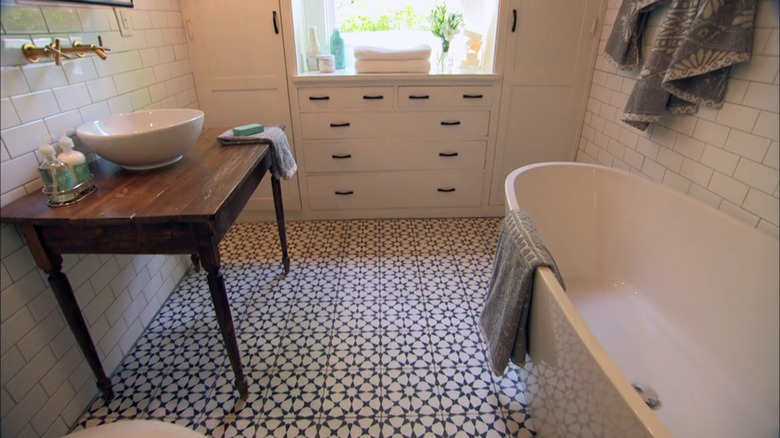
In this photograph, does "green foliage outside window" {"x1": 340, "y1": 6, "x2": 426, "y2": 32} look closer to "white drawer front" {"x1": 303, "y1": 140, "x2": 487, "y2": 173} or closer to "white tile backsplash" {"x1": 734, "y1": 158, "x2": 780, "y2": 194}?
"white drawer front" {"x1": 303, "y1": 140, "x2": 487, "y2": 173}

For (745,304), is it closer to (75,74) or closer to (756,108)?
(756,108)

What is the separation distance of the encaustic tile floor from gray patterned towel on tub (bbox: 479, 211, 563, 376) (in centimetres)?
27

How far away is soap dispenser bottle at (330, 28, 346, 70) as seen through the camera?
2570 mm

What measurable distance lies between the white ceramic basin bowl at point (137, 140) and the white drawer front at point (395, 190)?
1.21 meters

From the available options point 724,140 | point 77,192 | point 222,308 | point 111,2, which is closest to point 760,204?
point 724,140

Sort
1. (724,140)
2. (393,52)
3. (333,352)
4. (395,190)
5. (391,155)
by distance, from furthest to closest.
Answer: (395,190) < (391,155) < (393,52) < (333,352) < (724,140)

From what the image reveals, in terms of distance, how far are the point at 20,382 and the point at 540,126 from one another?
8.81 feet

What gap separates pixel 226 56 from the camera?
2312mm

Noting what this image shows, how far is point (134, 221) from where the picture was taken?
1123 millimetres

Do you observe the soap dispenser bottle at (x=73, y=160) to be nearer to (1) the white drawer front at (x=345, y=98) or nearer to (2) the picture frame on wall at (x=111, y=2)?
(2) the picture frame on wall at (x=111, y=2)

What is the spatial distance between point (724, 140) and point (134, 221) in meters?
2.00

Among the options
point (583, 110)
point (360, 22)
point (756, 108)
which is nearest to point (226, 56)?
point (360, 22)

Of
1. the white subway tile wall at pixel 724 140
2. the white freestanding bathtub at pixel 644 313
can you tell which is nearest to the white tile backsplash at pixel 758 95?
the white subway tile wall at pixel 724 140

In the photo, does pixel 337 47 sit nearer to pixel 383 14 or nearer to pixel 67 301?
pixel 383 14
